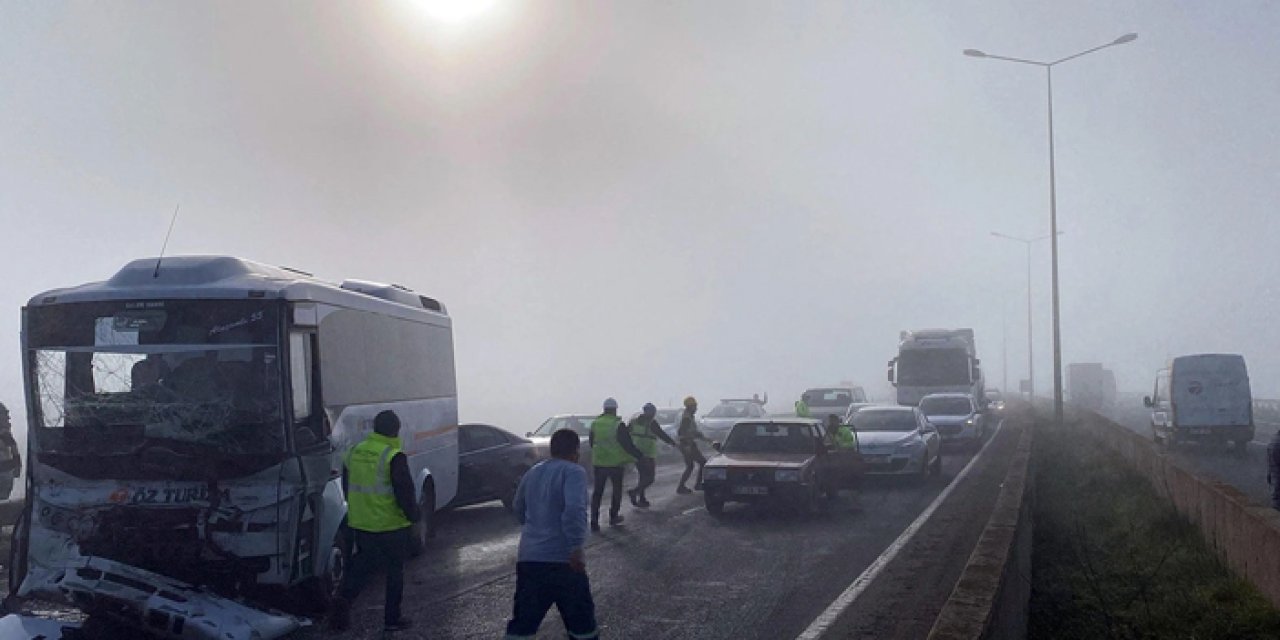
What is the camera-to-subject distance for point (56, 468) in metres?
9.48

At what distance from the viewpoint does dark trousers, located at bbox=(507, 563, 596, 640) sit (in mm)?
6699

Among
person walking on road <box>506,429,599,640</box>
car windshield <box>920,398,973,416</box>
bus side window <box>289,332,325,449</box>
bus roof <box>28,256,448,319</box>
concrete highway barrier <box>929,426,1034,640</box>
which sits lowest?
car windshield <box>920,398,973,416</box>

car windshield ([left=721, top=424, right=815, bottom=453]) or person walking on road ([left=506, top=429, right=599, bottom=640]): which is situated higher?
person walking on road ([left=506, top=429, right=599, bottom=640])

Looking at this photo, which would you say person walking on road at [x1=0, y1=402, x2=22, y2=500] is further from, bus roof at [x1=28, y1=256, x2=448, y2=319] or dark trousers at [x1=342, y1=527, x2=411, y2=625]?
dark trousers at [x1=342, y1=527, x2=411, y2=625]

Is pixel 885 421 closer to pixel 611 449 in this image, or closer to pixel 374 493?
pixel 611 449

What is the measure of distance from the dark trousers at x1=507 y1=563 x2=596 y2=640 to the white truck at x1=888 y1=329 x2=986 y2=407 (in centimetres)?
3296

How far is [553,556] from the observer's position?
6.87m

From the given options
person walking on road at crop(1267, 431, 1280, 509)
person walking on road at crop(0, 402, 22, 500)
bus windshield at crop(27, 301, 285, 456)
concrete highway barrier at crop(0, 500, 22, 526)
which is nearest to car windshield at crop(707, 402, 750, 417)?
person walking on road at crop(0, 402, 22, 500)

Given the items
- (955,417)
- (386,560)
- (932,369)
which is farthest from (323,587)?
(932,369)

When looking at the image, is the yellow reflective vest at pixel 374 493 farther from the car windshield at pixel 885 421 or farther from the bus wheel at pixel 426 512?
the car windshield at pixel 885 421

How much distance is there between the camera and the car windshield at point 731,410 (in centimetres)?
3547

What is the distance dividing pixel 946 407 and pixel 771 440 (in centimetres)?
1601

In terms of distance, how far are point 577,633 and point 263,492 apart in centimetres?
386

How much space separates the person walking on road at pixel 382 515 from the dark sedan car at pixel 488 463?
751cm
